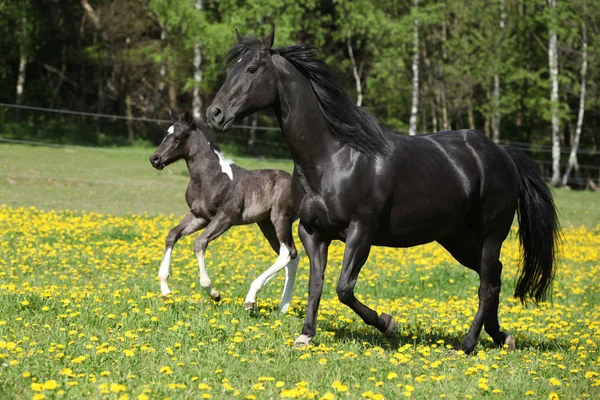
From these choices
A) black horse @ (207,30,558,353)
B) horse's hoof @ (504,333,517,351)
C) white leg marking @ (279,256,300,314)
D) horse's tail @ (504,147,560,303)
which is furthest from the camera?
white leg marking @ (279,256,300,314)

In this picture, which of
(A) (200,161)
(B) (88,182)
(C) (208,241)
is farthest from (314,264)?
(B) (88,182)

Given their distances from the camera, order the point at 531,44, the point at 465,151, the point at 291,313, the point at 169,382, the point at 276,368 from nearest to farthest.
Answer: the point at 169,382
the point at 276,368
the point at 465,151
the point at 291,313
the point at 531,44

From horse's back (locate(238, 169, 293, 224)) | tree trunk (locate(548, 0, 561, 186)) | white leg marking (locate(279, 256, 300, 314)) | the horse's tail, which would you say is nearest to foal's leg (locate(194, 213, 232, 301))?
horse's back (locate(238, 169, 293, 224))

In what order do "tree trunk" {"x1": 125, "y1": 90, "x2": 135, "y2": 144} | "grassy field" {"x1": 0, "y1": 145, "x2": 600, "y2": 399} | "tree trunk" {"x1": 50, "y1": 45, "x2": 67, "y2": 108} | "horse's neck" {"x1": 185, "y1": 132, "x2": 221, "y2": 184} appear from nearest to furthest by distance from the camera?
1. "grassy field" {"x1": 0, "y1": 145, "x2": 600, "y2": 399}
2. "horse's neck" {"x1": 185, "y1": 132, "x2": 221, "y2": 184}
3. "tree trunk" {"x1": 125, "y1": 90, "x2": 135, "y2": 144}
4. "tree trunk" {"x1": 50, "y1": 45, "x2": 67, "y2": 108}

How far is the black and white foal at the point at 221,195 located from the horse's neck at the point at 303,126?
2383 mm

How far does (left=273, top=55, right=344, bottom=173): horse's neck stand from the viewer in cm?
697

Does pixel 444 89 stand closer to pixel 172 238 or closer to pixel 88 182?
pixel 88 182

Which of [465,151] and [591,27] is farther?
[591,27]

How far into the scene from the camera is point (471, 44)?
40906 mm

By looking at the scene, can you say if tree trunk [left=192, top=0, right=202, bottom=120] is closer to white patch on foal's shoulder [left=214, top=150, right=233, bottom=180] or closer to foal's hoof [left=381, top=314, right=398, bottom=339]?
white patch on foal's shoulder [left=214, top=150, right=233, bottom=180]

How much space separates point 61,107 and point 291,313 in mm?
40126

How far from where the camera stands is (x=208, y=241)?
9164 millimetres

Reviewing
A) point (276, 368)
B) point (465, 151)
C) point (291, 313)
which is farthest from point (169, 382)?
point (465, 151)

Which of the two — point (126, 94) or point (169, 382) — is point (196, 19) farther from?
point (169, 382)
